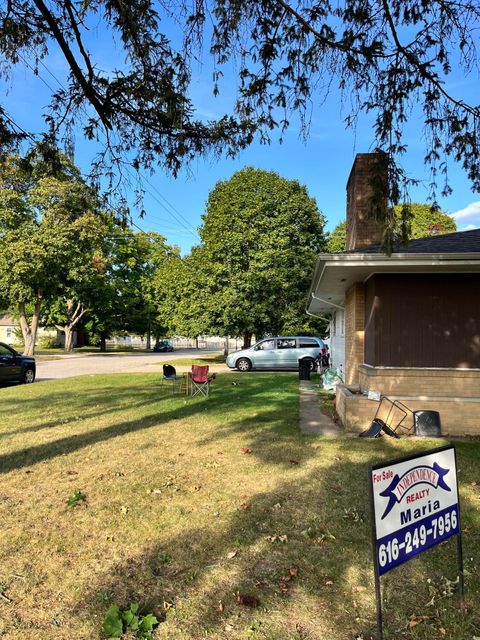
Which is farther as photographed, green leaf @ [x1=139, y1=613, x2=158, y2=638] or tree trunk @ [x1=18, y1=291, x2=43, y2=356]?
tree trunk @ [x1=18, y1=291, x2=43, y2=356]

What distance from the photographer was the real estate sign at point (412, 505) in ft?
7.88

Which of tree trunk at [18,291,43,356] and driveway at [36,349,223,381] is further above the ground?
tree trunk at [18,291,43,356]

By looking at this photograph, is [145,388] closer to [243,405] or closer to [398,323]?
[243,405]

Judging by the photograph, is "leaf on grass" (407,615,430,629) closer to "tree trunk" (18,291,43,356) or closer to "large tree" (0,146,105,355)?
"large tree" (0,146,105,355)

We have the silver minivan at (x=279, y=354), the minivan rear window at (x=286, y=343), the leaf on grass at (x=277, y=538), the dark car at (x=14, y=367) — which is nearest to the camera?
the leaf on grass at (x=277, y=538)

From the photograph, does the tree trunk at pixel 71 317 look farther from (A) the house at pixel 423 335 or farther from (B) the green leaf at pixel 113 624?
(B) the green leaf at pixel 113 624

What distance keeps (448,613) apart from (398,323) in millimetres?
5664

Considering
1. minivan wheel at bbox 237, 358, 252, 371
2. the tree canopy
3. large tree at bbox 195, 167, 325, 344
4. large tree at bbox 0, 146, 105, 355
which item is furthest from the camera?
the tree canopy

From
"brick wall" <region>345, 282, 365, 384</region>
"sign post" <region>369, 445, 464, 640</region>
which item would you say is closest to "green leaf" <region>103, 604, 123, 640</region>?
"sign post" <region>369, 445, 464, 640</region>

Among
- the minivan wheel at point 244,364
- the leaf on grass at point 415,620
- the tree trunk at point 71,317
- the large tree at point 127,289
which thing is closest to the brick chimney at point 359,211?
the leaf on grass at point 415,620

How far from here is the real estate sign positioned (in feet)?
7.88

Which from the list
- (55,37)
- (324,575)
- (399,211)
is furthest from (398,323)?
(55,37)

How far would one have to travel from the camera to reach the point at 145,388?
14.2 m

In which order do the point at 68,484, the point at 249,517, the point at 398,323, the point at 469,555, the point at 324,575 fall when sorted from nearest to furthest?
the point at 324,575, the point at 469,555, the point at 249,517, the point at 68,484, the point at 398,323
